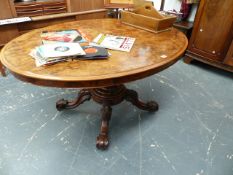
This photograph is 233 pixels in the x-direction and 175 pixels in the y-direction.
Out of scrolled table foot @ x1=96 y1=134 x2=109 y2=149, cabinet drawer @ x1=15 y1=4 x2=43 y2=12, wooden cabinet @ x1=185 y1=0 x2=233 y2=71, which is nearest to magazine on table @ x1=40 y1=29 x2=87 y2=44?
scrolled table foot @ x1=96 y1=134 x2=109 y2=149

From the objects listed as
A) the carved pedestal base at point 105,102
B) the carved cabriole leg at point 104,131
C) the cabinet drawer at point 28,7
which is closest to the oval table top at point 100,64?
the carved pedestal base at point 105,102

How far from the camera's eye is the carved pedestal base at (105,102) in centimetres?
123

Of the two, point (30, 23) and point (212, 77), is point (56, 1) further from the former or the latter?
point (212, 77)

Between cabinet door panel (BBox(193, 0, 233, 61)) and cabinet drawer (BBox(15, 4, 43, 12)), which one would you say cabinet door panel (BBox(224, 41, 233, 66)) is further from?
cabinet drawer (BBox(15, 4, 43, 12))

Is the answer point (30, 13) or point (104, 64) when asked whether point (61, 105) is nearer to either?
point (104, 64)

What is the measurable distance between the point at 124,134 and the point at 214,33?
1474mm

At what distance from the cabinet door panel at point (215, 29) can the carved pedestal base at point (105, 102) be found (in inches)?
40.7

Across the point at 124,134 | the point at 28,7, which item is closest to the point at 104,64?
the point at 124,134

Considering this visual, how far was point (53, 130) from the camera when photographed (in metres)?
1.32

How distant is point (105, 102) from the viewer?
1.30 m

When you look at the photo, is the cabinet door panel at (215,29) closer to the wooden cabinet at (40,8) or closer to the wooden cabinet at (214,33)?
the wooden cabinet at (214,33)

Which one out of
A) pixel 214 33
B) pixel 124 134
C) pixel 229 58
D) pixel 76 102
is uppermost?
pixel 214 33

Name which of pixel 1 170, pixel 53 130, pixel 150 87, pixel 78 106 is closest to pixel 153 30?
pixel 150 87

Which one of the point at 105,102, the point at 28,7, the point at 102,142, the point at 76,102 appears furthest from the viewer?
the point at 28,7
